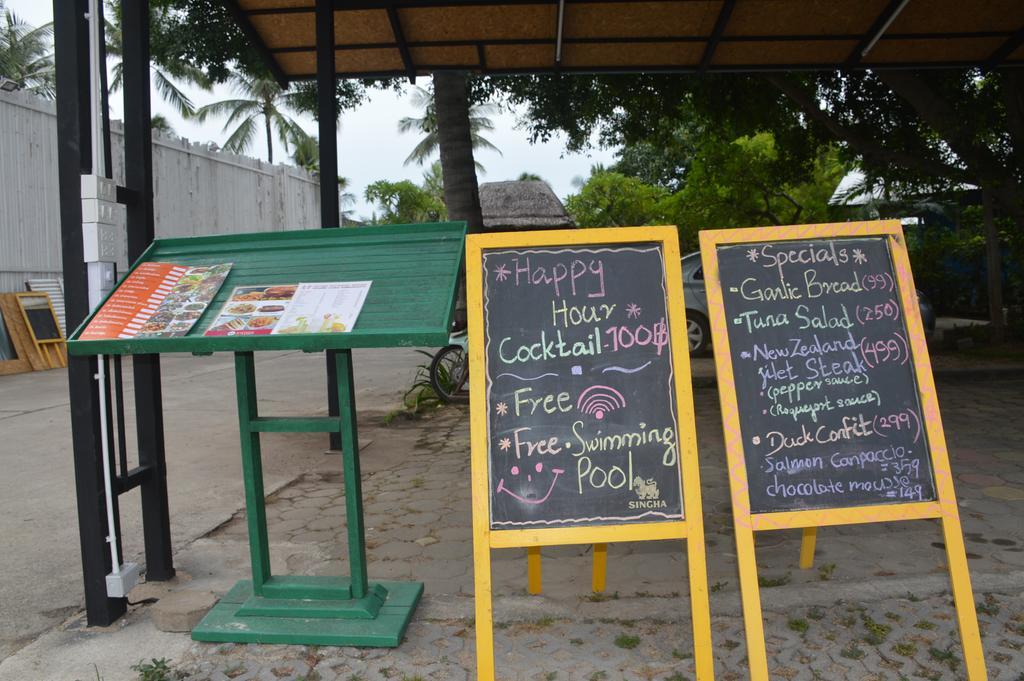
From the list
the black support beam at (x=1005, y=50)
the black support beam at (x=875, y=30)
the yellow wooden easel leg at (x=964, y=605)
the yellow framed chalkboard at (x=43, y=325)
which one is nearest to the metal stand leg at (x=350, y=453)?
the yellow wooden easel leg at (x=964, y=605)

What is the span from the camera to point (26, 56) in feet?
109

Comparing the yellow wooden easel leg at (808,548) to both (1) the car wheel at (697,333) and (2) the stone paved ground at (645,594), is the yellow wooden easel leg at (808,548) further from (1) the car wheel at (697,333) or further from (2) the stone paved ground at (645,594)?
(1) the car wheel at (697,333)

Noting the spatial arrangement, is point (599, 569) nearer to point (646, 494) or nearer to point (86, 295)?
point (646, 494)

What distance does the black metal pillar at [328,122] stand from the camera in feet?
20.0

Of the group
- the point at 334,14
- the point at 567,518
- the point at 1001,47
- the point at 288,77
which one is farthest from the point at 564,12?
the point at 567,518

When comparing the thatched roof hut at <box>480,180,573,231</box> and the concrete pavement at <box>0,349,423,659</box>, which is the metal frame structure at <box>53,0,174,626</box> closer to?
the concrete pavement at <box>0,349,423,659</box>

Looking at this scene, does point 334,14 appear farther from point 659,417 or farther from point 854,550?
point 854,550

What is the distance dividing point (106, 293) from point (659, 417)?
2.35m

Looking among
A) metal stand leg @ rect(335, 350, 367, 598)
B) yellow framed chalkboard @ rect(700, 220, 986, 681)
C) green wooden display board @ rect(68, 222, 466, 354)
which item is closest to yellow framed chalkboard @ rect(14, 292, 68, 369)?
green wooden display board @ rect(68, 222, 466, 354)

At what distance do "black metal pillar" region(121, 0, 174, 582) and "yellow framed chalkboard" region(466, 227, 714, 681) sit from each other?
5.82 ft

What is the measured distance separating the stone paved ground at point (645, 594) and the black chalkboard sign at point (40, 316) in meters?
10.5

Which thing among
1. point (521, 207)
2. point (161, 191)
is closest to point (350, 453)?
point (161, 191)

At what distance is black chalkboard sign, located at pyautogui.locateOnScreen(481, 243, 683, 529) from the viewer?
299cm

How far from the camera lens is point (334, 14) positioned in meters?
6.38
